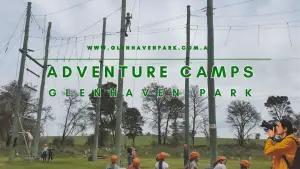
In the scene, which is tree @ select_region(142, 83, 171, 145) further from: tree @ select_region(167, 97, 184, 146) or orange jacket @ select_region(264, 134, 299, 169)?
orange jacket @ select_region(264, 134, 299, 169)

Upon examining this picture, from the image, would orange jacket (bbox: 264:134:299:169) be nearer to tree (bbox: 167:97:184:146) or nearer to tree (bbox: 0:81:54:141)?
tree (bbox: 0:81:54:141)

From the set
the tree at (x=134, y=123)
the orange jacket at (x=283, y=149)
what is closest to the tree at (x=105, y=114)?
the tree at (x=134, y=123)

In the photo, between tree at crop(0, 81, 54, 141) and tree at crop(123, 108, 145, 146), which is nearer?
tree at crop(0, 81, 54, 141)

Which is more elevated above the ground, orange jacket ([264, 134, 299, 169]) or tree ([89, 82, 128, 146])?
tree ([89, 82, 128, 146])

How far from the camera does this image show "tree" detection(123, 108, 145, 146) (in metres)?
72.4

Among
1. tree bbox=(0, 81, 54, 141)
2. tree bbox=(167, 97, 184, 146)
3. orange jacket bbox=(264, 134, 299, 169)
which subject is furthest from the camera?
tree bbox=(167, 97, 184, 146)

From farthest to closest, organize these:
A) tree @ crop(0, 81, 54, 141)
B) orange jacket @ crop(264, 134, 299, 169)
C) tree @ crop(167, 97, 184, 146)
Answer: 1. tree @ crop(167, 97, 184, 146)
2. tree @ crop(0, 81, 54, 141)
3. orange jacket @ crop(264, 134, 299, 169)

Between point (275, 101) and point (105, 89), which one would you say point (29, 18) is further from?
point (275, 101)

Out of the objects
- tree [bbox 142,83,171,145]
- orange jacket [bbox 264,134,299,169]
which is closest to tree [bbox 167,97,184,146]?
tree [bbox 142,83,171,145]

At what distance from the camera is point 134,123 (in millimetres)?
73562

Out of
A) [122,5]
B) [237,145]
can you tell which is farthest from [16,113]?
[237,145]

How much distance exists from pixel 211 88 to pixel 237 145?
61146 mm

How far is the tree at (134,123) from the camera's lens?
7238 cm

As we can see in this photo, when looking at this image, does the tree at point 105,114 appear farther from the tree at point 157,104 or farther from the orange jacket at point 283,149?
the orange jacket at point 283,149
